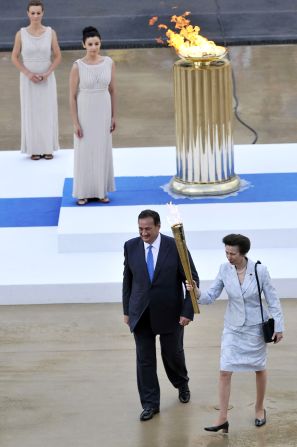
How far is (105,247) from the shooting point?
410 inches

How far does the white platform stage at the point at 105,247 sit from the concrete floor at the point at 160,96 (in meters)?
3.65

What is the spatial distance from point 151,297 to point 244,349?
678mm

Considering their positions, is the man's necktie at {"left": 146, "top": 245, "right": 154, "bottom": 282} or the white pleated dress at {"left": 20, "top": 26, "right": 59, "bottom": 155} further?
the white pleated dress at {"left": 20, "top": 26, "right": 59, "bottom": 155}

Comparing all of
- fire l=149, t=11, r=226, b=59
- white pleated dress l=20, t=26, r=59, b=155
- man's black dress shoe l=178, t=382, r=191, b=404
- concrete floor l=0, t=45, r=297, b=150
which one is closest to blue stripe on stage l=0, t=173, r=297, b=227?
white pleated dress l=20, t=26, r=59, b=155

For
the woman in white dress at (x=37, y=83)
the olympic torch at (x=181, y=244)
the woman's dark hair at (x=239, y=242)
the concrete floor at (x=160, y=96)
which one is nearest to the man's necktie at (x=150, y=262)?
the olympic torch at (x=181, y=244)

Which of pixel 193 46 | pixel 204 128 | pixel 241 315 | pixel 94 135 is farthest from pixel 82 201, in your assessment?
pixel 241 315

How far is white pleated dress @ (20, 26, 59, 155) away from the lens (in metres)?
12.5

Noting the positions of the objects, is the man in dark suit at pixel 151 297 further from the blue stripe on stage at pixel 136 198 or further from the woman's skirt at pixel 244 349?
the blue stripe on stage at pixel 136 198

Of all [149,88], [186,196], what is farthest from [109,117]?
[149,88]

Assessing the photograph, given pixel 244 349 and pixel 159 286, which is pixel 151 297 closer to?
pixel 159 286

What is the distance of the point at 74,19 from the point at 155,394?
44.8 ft

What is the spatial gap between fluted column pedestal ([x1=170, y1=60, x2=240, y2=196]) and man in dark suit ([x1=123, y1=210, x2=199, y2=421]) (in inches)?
134

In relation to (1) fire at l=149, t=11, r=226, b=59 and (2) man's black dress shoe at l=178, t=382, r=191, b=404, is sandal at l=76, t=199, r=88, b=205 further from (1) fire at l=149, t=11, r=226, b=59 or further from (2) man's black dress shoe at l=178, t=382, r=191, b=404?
(2) man's black dress shoe at l=178, t=382, r=191, b=404

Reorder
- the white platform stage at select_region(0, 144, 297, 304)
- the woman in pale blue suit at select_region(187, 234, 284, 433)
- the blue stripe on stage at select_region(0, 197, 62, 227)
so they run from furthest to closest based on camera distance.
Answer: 1. the blue stripe on stage at select_region(0, 197, 62, 227)
2. the white platform stage at select_region(0, 144, 297, 304)
3. the woman in pale blue suit at select_region(187, 234, 284, 433)
